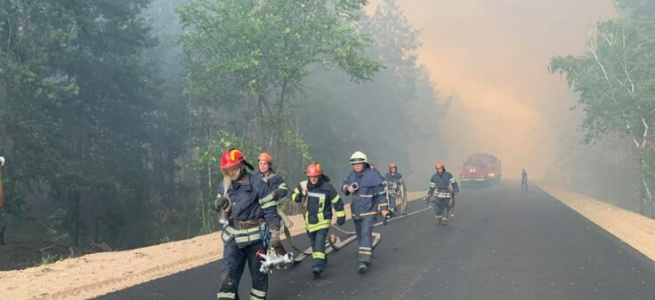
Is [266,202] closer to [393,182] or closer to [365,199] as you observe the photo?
[365,199]

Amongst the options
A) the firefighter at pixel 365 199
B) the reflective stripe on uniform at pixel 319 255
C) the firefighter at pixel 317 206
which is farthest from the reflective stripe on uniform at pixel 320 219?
the firefighter at pixel 365 199

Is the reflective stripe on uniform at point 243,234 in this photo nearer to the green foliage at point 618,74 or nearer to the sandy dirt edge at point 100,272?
the sandy dirt edge at point 100,272

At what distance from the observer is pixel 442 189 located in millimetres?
14539

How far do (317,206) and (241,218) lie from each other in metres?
2.55

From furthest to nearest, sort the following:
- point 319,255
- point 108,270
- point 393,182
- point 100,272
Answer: point 393,182 → point 108,270 → point 100,272 → point 319,255

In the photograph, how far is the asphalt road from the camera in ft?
22.8

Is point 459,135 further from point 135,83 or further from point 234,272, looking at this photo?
point 234,272

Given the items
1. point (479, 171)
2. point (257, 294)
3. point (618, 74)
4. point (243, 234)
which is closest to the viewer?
point (243, 234)

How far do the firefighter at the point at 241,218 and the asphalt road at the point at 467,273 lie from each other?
1346mm

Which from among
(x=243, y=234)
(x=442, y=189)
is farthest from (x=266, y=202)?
(x=442, y=189)

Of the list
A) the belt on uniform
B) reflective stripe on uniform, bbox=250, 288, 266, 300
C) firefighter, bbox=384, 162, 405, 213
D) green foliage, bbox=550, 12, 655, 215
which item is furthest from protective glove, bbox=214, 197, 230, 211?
green foliage, bbox=550, 12, 655, 215

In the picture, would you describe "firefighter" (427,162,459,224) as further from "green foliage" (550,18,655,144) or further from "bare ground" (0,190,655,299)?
"green foliage" (550,18,655,144)

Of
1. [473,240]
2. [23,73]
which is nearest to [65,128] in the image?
[23,73]

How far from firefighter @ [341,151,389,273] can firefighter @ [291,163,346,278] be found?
537 millimetres
